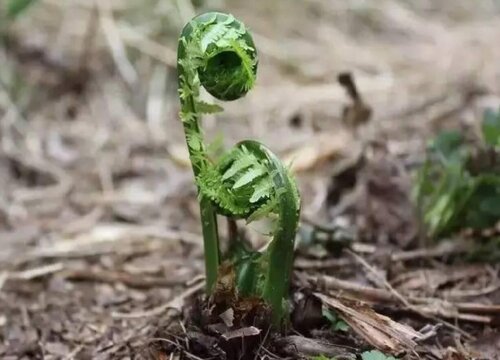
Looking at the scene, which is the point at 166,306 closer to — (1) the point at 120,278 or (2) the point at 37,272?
(1) the point at 120,278

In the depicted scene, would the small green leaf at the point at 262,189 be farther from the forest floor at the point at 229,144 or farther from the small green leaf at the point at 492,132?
the small green leaf at the point at 492,132

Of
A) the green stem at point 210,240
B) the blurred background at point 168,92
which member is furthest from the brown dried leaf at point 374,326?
the blurred background at point 168,92

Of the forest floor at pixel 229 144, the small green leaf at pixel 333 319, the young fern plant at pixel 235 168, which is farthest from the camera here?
the forest floor at pixel 229 144

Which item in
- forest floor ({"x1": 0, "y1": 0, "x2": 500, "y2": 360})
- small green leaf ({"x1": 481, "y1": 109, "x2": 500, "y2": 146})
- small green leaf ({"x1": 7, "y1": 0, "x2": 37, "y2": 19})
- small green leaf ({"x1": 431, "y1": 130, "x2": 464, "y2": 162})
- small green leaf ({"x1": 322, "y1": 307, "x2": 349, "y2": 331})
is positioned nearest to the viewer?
small green leaf ({"x1": 322, "y1": 307, "x2": 349, "y2": 331})

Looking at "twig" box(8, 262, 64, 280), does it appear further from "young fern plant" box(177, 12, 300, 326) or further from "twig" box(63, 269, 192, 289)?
"young fern plant" box(177, 12, 300, 326)

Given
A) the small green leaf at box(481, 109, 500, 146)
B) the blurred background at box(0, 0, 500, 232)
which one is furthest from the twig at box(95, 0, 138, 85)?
the small green leaf at box(481, 109, 500, 146)
